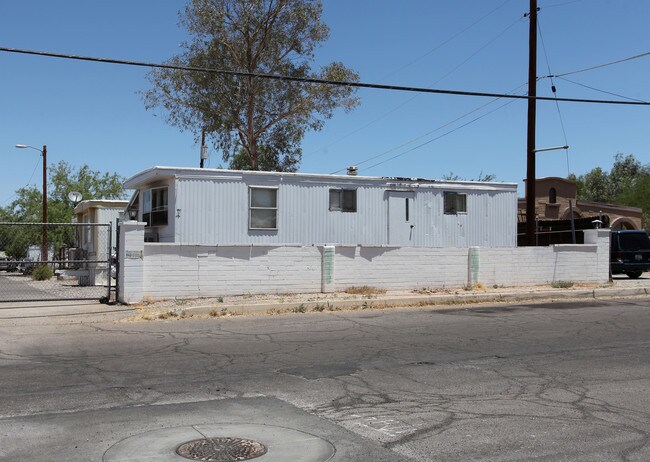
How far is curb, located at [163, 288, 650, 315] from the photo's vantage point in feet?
48.4

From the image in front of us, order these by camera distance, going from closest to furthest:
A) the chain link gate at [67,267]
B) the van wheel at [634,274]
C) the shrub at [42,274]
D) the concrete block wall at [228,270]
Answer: the chain link gate at [67,267] < the concrete block wall at [228,270] < the van wheel at [634,274] < the shrub at [42,274]

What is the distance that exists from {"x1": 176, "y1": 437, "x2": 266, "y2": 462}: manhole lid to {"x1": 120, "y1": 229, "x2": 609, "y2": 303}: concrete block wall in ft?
34.0

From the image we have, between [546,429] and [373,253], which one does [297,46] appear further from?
[546,429]

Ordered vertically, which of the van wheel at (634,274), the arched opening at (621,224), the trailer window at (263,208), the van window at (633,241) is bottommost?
the van wheel at (634,274)

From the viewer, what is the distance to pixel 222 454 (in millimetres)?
5234

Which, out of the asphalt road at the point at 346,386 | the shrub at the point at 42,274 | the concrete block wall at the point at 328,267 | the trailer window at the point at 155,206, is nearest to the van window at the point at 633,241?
the concrete block wall at the point at 328,267

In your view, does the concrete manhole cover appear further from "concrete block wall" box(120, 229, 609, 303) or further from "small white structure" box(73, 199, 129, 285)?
"small white structure" box(73, 199, 129, 285)

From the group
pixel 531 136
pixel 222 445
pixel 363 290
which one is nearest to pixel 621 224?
pixel 531 136

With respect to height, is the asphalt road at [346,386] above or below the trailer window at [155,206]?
below

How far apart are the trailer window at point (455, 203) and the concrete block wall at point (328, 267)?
2612mm

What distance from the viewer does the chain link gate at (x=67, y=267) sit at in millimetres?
15484

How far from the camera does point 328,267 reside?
1773 cm

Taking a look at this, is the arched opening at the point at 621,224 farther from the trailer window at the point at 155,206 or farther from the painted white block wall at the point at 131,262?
the painted white block wall at the point at 131,262

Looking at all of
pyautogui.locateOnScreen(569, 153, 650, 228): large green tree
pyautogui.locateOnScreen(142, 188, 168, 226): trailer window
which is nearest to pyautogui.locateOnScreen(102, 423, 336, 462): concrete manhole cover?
pyautogui.locateOnScreen(142, 188, 168, 226): trailer window
